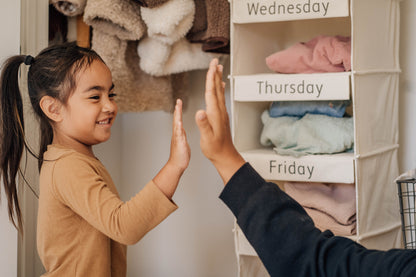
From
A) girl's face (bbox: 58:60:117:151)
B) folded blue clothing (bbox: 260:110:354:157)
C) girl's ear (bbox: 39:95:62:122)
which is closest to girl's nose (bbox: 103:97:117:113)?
girl's face (bbox: 58:60:117:151)

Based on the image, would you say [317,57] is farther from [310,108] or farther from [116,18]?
[116,18]

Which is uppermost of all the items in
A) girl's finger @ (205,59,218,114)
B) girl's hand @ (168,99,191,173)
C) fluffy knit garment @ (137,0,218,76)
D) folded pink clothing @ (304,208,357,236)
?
fluffy knit garment @ (137,0,218,76)

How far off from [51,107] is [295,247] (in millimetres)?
777

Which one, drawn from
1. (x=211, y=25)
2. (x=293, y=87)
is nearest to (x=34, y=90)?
(x=211, y=25)

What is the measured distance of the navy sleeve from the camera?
513 mm

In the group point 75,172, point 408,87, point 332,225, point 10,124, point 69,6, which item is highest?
point 69,6

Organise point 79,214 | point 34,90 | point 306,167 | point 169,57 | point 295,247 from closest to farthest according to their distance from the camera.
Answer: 1. point 295,247
2. point 79,214
3. point 34,90
4. point 306,167
5. point 169,57

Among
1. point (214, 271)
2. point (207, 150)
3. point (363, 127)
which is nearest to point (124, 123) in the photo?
point (214, 271)

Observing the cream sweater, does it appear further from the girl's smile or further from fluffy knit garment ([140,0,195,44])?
fluffy knit garment ([140,0,195,44])

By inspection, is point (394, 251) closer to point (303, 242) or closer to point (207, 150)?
point (303, 242)

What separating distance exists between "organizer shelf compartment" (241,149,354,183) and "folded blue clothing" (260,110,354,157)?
0.03 metres

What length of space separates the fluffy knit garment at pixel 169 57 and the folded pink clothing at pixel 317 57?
0.89ft

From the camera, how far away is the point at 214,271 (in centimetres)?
183

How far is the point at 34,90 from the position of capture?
1149 mm
